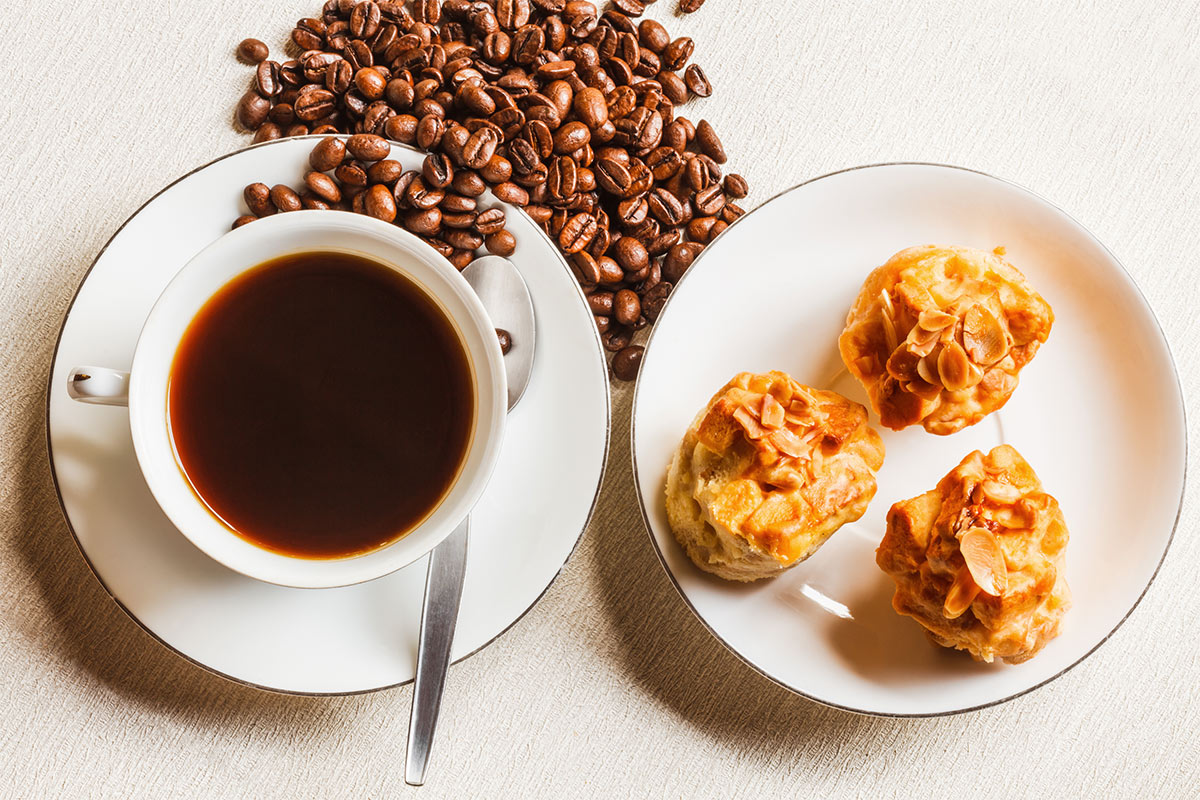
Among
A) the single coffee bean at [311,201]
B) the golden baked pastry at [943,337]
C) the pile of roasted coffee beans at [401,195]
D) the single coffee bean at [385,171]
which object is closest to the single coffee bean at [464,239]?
the pile of roasted coffee beans at [401,195]

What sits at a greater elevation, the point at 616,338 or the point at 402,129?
the point at 402,129

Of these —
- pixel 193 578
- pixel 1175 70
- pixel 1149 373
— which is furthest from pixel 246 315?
pixel 1175 70

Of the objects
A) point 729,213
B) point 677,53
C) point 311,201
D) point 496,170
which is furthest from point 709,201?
point 311,201

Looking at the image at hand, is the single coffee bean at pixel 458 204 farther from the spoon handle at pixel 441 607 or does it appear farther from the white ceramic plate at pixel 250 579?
the spoon handle at pixel 441 607

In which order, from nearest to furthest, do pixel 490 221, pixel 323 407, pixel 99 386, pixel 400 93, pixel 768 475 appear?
pixel 99 386
pixel 323 407
pixel 768 475
pixel 490 221
pixel 400 93

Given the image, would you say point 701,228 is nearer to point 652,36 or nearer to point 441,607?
point 652,36

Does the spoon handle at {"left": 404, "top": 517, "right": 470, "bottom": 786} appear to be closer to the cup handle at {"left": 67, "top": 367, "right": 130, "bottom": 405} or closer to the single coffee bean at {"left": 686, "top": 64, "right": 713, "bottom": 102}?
the cup handle at {"left": 67, "top": 367, "right": 130, "bottom": 405}

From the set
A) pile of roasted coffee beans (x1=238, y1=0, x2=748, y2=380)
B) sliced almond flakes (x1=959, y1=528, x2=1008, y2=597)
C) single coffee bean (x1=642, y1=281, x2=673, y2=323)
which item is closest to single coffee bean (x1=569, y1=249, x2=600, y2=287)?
pile of roasted coffee beans (x1=238, y1=0, x2=748, y2=380)
